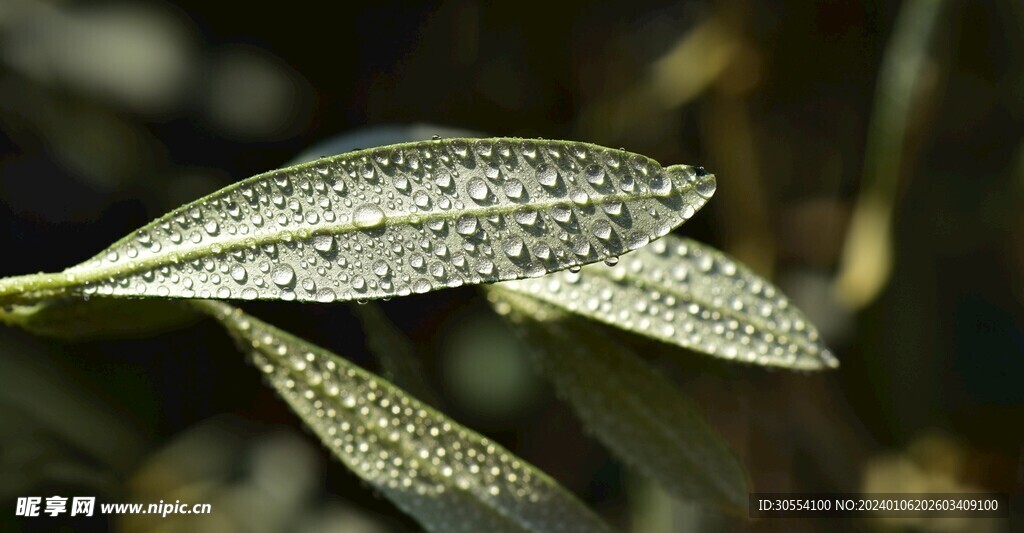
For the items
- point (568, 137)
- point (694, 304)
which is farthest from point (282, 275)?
point (568, 137)

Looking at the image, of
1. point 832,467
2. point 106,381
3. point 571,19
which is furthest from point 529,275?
point 832,467

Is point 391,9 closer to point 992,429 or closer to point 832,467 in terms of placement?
point 832,467

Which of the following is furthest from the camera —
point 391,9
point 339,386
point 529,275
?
point 391,9

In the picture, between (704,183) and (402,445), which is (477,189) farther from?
(402,445)

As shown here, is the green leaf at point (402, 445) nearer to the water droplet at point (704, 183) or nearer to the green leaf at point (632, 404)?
the green leaf at point (632, 404)

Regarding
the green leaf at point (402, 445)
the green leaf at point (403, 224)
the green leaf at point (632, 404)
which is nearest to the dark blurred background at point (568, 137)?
the green leaf at point (632, 404)

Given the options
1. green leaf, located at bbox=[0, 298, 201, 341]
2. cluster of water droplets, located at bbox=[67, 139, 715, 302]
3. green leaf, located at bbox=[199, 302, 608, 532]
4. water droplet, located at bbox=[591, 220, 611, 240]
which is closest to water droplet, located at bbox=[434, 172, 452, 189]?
cluster of water droplets, located at bbox=[67, 139, 715, 302]
